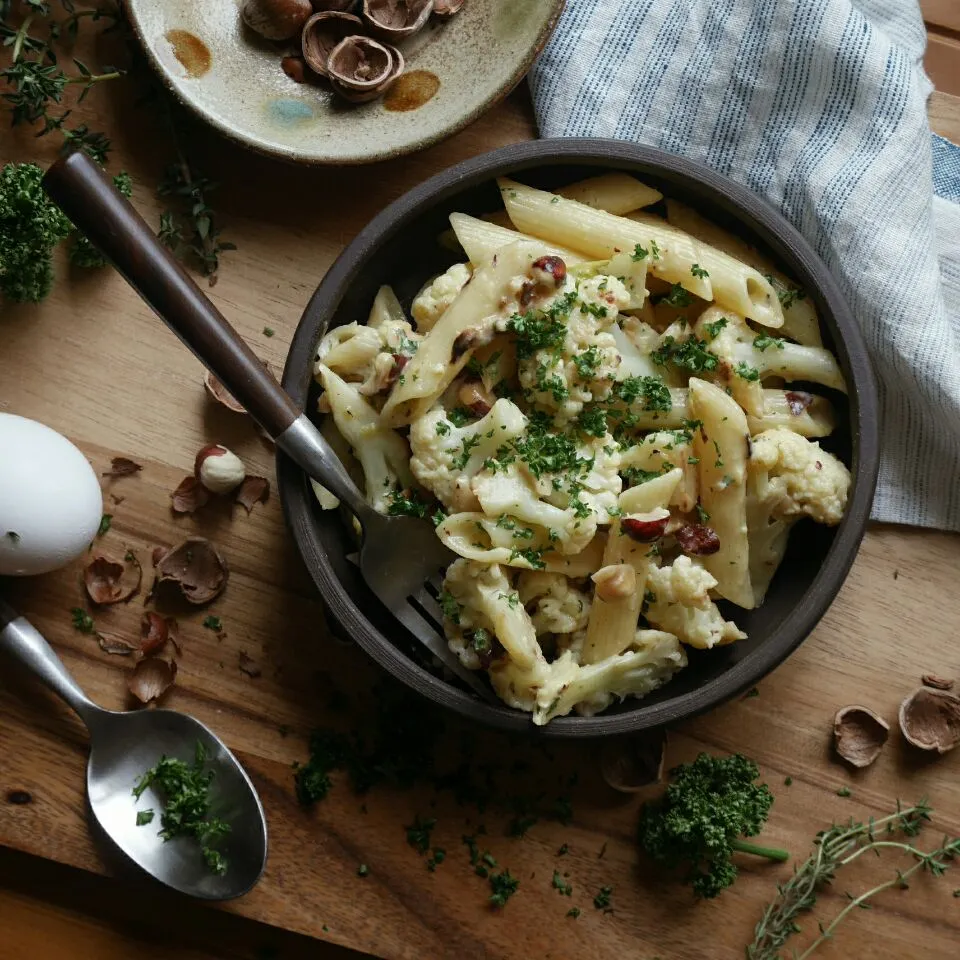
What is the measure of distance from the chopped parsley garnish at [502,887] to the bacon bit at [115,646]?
34.9 inches

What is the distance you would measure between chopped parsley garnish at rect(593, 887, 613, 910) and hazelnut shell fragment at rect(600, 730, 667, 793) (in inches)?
8.1

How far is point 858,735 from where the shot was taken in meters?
2.15

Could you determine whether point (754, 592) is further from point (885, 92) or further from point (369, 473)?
point (885, 92)

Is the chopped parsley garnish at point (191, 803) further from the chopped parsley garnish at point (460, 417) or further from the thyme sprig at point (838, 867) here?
the thyme sprig at point (838, 867)

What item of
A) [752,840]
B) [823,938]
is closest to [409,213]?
[752,840]

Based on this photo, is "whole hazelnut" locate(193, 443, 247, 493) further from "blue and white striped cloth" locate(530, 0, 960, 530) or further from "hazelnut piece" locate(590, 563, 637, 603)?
"blue and white striped cloth" locate(530, 0, 960, 530)

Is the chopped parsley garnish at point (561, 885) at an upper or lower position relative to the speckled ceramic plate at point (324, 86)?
lower

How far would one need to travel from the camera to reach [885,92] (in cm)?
208

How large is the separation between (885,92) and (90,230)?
153cm

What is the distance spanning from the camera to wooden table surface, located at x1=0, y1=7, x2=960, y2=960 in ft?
7.01

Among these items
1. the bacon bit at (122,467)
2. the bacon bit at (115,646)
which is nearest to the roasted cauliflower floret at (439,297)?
the bacon bit at (122,467)

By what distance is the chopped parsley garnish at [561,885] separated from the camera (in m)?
2.13

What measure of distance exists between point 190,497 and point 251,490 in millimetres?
130

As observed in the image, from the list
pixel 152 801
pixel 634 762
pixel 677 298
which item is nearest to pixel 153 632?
pixel 152 801
